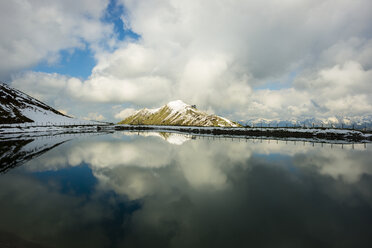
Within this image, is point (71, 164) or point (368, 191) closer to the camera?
point (368, 191)

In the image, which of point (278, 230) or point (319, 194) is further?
point (319, 194)

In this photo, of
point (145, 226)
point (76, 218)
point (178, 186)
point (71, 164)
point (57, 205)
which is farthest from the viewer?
point (71, 164)

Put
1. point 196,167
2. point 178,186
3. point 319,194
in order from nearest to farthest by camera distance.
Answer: point 319,194 < point 178,186 < point 196,167

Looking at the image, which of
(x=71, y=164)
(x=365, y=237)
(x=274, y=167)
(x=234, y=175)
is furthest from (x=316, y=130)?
(x=71, y=164)

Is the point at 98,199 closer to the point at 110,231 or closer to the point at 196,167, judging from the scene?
the point at 110,231

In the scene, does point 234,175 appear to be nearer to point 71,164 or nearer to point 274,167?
point 274,167

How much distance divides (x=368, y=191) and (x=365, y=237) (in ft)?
36.5

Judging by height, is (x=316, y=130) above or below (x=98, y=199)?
above

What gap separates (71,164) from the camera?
29250 millimetres

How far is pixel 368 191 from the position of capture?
1850 cm

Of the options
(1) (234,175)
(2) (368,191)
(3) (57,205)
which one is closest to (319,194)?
(2) (368,191)

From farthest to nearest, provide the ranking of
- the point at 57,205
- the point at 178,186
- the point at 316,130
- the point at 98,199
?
the point at 316,130, the point at 178,186, the point at 98,199, the point at 57,205

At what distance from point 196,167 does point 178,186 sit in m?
8.21

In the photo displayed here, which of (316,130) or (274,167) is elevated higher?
(316,130)
